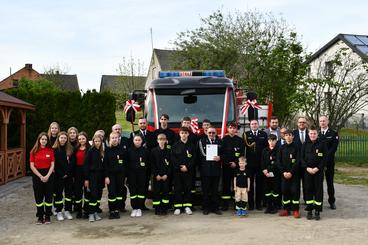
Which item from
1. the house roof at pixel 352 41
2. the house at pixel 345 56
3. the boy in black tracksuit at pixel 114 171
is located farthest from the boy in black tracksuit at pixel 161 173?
the house roof at pixel 352 41

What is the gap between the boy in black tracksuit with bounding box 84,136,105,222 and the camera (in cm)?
896

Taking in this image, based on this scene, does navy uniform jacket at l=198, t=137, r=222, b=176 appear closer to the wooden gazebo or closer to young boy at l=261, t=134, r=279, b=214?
young boy at l=261, t=134, r=279, b=214

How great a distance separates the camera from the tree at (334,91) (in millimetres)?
21031

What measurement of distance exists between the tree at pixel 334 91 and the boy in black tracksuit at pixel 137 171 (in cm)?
1291

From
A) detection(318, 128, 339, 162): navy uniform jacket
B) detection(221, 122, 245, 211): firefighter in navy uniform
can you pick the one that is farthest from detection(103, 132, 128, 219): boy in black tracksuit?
detection(318, 128, 339, 162): navy uniform jacket

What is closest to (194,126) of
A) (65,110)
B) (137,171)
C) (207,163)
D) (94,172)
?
(207,163)

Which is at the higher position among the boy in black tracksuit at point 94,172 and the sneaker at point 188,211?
the boy in black tracksuit at point 94,172

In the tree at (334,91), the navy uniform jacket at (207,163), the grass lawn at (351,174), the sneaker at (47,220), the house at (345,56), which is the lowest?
the grass lawn at (351,174)

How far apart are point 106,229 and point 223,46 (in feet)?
73.7

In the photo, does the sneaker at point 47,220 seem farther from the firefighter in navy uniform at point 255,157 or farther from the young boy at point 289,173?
the young boy at point 289,173

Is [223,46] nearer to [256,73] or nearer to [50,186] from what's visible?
[256,73]

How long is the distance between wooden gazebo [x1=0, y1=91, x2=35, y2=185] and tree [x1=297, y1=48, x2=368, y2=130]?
472 inches

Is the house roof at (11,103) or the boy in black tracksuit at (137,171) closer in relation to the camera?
the boy in black tracksuit at (137,171)

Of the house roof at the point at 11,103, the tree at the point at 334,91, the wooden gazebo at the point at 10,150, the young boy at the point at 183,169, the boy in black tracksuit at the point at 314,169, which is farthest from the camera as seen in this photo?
the tree at the point at 334,91
